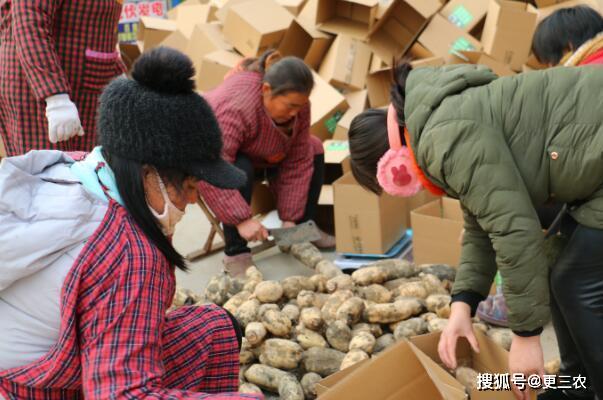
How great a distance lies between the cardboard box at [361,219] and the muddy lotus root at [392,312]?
79 centimetres

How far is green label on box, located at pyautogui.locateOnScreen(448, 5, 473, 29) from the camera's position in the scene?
453 centimetres

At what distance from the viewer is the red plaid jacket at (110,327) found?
48.2 inches

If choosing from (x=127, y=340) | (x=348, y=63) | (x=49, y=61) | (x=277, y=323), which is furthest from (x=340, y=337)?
(x=348, y=63)

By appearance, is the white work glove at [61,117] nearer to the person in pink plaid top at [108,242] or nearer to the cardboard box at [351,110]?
the person in pink plaid top at [108,242]

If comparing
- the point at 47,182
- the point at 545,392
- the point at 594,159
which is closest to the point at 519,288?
the point at 594,159

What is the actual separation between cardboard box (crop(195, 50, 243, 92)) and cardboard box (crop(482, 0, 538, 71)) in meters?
1.71

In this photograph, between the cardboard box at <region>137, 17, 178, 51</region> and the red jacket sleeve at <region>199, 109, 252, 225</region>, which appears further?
the cardboard box at <region>137, 17, 178, 51</region>

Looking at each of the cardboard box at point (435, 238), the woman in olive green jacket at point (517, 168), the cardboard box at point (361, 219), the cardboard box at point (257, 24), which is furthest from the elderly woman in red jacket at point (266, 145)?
the woman in olive green jacket at point (517, 168)

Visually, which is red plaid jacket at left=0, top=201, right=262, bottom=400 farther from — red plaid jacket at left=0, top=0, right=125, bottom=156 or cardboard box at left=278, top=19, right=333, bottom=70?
cardboard box at left=278, top=19, right=333, bottom=70

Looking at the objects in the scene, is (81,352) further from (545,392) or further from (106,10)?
(106,10)

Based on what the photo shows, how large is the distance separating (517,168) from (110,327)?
37.5 inches

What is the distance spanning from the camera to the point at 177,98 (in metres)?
1.32

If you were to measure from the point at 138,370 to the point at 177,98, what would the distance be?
1.77ft

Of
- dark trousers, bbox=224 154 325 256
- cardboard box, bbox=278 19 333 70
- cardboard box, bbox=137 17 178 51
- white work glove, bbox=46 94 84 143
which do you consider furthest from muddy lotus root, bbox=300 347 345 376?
cardboard box, bbox=137 17 178 51
